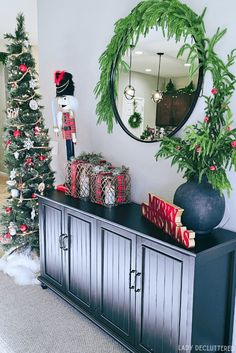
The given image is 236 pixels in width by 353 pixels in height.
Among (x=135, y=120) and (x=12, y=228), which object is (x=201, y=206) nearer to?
(x=135, y=120)

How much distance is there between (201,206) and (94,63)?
1605 mm

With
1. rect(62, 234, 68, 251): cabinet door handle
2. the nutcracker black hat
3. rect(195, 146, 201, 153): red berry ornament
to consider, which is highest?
the nutcracker black hat

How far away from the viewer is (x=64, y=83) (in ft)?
8.47

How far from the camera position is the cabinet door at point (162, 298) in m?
1.51

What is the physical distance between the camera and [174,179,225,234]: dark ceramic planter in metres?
1.59

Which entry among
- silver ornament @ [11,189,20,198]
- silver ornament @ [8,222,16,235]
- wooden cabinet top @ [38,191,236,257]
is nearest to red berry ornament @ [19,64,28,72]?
silver ornament @ [11,189,20,198]

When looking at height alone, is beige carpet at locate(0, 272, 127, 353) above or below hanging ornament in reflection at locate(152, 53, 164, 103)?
below

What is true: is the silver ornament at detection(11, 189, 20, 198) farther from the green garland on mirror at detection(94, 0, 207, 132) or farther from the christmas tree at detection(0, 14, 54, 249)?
the green garland on mirror at detection(94, 0, 207, 132)

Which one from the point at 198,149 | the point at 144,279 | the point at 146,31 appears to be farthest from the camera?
the point at 146,31

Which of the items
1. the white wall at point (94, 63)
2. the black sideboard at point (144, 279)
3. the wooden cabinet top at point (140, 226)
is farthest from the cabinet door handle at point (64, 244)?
the white wall at point (94, 63)

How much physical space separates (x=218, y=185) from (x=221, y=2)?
3.35ft

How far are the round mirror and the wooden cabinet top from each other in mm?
555

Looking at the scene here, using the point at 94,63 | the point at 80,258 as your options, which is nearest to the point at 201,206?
the point at 80,258

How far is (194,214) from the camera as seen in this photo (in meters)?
1.60
